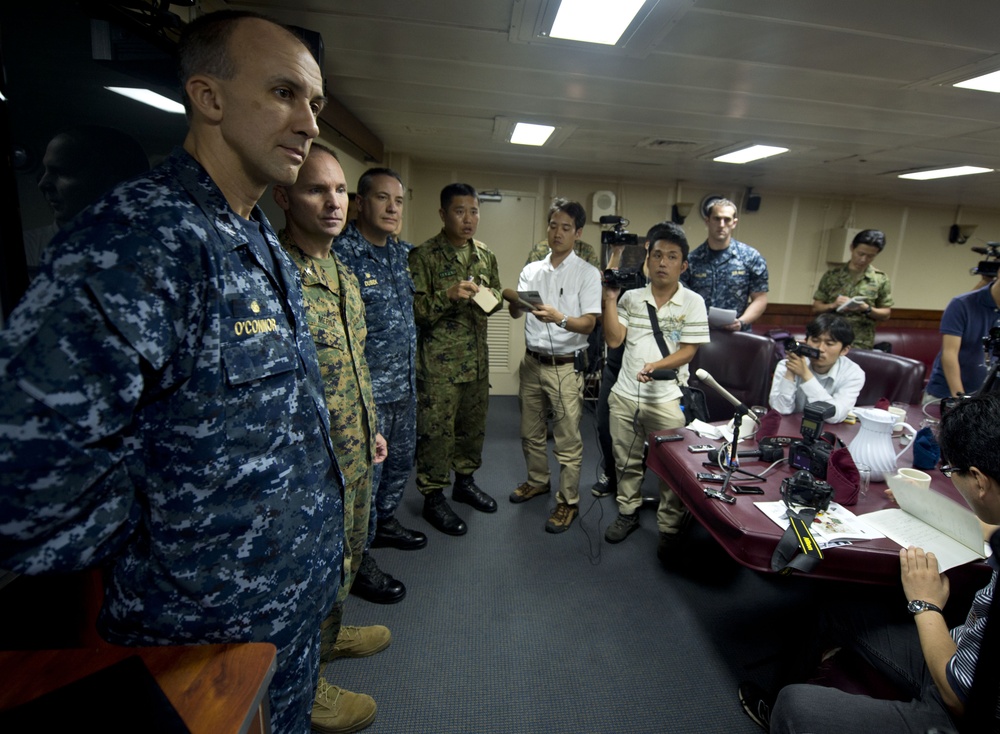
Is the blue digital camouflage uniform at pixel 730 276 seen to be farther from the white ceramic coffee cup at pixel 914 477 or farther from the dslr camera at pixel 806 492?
the dslr camera at pixel 806 492

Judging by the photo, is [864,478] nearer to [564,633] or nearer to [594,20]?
[564,633]

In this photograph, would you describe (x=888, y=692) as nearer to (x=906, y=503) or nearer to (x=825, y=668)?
(x=825, y=668)

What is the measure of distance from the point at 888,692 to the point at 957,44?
2197 millimetres

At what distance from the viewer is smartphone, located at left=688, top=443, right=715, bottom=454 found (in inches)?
70.7

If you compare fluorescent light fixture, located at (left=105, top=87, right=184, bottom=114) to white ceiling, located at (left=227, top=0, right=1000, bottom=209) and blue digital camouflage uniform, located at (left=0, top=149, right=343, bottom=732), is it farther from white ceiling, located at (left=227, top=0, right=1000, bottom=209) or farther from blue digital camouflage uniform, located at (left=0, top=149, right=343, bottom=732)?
blue digital camouflage uniform, located at (left=0, top=149, right=343, bottom=732)

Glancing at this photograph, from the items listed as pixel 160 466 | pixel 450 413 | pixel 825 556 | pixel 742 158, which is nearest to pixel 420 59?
pixel 450 413

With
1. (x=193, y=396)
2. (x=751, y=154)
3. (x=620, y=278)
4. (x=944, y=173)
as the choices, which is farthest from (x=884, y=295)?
(x=193, y=396)

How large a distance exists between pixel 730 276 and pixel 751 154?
1.23 meters

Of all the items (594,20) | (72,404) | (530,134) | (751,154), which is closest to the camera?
(72,404)

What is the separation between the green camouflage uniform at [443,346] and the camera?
92.3 inches

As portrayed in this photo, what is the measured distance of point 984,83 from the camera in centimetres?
198

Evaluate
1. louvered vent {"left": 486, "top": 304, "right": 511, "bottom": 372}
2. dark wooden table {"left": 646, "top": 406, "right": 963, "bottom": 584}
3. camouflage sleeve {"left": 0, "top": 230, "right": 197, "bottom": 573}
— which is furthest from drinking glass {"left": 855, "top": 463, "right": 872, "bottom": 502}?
louvered vent {"left": 486, "top": 304, "right": 511, "bottom": 372}

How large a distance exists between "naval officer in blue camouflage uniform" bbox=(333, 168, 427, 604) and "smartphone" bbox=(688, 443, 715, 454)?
4.11 ft

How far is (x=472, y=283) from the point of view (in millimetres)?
2188
